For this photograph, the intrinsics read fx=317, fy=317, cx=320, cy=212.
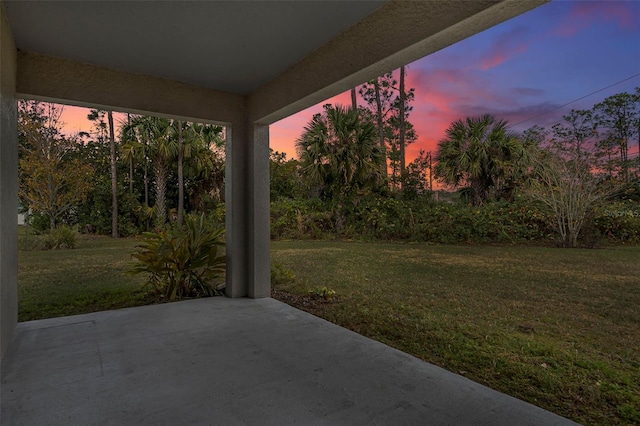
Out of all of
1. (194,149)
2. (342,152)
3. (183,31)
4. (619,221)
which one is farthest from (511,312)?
(194,149)

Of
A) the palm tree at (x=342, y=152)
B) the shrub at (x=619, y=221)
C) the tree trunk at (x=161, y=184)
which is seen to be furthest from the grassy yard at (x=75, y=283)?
the shrub at (x=619, y=221)

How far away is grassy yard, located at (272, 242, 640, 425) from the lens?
6.49ft

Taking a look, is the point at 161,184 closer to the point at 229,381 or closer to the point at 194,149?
the point at 194,149

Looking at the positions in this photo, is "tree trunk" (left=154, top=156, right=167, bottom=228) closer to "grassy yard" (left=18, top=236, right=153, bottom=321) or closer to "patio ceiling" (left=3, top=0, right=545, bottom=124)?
"grassy yard" (left=18, top=236, right=153, bottom=321)

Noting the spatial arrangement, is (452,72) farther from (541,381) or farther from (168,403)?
Answer: (168,403)

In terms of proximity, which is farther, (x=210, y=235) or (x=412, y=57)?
(x=210, y=235)

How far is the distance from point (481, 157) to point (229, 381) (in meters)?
6.53

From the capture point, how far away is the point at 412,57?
6.32 ft

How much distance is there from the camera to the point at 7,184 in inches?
87.6

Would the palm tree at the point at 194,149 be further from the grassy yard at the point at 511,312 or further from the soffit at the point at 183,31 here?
the soffit at the point at 183,31

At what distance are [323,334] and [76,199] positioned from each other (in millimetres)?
6504

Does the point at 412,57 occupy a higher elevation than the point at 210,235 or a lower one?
higher

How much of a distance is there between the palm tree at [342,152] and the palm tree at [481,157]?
170cm

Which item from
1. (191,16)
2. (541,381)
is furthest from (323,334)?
(191,16)
